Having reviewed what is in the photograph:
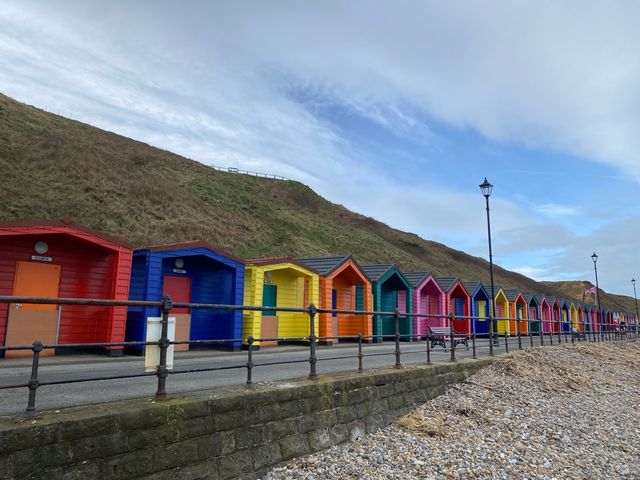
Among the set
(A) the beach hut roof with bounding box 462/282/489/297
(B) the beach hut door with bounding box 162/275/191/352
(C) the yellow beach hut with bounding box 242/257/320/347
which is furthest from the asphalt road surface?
(A) the beach hut roof with bounding box 462/282/489/297

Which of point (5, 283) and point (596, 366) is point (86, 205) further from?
point (596, 366)

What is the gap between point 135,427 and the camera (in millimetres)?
4414

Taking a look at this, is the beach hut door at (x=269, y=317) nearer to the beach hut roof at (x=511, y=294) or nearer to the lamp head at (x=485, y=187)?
the lamp head at (x=485, y=187)

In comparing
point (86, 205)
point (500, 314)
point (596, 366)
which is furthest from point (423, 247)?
point (596, 366)

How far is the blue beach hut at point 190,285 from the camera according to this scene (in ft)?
44.6

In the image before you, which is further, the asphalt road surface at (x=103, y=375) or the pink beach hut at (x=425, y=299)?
the pink beach hut at (x=425, y=299)

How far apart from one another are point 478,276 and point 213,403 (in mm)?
87646

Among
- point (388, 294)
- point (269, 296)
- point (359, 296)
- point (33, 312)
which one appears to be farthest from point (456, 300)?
point (33, 312)

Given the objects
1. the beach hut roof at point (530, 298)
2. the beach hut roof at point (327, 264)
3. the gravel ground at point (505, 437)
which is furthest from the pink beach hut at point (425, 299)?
the beach hut roof at point (530, 298)

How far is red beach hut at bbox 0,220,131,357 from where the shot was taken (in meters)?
11.3

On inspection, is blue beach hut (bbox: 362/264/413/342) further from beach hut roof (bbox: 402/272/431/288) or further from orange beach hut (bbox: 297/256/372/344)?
orange beach hut (bbox: 297/256/372/344)

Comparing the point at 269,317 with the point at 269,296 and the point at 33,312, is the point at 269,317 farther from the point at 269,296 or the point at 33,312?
the point at 33,312

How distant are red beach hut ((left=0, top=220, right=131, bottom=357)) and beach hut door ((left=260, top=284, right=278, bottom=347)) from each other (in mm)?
5369

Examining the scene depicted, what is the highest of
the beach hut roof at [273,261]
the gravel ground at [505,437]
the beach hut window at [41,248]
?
the beach hut roof at [273,261]
